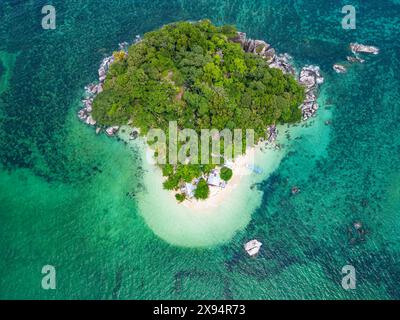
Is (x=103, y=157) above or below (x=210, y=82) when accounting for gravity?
below

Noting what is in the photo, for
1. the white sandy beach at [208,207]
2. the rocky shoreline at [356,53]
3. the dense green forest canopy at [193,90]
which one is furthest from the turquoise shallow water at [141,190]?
the dense green forest canopy at [193,90]

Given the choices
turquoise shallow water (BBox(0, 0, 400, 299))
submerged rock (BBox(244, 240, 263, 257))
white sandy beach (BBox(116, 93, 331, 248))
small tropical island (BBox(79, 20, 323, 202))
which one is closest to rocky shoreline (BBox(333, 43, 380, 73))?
turquoise shallow water (BBox(0, 0, 400, 299))

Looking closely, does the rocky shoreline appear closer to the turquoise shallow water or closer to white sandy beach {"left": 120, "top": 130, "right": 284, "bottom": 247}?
the turquoise shallow water

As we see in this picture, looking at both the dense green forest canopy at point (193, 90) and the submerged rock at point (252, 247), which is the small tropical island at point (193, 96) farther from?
the submerged rock at point (252, 247)

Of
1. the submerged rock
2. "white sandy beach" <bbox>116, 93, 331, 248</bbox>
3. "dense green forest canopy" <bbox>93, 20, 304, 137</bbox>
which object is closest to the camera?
the submerged rock

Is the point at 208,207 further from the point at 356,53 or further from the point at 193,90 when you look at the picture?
the point at 356,53

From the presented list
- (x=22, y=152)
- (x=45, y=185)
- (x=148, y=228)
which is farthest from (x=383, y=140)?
(x=22, y=152)
